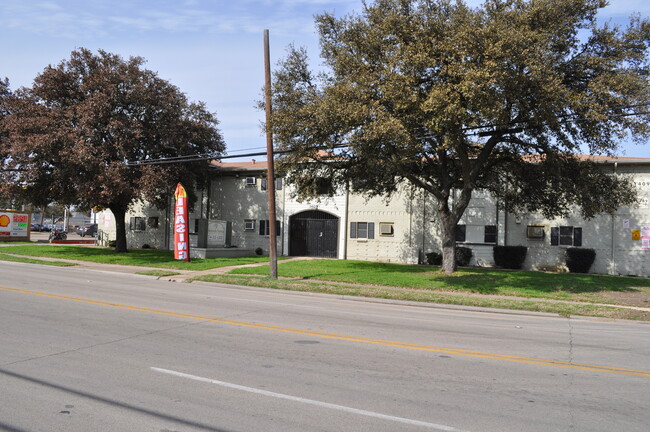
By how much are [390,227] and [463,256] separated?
463 centimetres

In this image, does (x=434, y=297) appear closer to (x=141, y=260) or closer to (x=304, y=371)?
(x=304, y=371)

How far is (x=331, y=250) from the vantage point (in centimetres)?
3166

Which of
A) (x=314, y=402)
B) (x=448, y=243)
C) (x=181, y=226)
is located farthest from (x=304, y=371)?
(x=181, y=226)

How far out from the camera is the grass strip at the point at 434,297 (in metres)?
13.7

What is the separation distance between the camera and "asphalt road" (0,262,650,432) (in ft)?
16.1

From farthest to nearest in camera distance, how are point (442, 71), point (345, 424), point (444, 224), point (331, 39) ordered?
point (444, 224), point (331, 39), point (442, 71), point (345, 424)

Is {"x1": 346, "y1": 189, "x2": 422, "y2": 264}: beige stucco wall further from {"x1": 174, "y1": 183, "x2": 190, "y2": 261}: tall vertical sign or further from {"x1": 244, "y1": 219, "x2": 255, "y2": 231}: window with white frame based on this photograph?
{"x1": 174, "y1": 183, "x2": 190, "y2": 261}: tall vertical sign

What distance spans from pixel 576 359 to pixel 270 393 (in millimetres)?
5101

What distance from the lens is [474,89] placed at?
13.7 metres

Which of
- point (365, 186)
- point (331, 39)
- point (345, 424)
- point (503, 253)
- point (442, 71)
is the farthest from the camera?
point (503, 253)

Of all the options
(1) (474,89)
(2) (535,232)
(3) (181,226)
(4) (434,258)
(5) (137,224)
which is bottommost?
(4) (434,258)

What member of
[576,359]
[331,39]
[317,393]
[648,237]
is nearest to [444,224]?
[648,237]

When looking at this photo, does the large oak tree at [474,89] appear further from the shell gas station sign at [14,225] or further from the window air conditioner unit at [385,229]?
the shell gas station sign at [14,225]

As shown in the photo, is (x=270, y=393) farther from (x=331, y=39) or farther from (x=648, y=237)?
(x=331, y=39)
